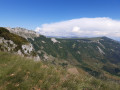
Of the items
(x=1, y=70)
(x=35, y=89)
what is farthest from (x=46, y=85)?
(x=1, y=70)

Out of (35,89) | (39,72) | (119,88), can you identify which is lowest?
(119,88)

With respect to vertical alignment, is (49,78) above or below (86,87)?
above

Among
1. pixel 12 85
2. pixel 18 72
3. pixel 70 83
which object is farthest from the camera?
pixel 18 72

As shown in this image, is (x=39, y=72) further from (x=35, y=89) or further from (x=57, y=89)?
(x=57, y=89)

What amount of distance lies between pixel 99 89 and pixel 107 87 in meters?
0.79

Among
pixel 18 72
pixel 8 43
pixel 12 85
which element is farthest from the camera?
pixel 8 43

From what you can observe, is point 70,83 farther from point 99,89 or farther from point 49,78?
point 99,89

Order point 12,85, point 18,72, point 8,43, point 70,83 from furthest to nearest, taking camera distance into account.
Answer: point 8,43 < point 18,72 < point 70,83 < point 12,85

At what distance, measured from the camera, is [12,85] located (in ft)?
20.4

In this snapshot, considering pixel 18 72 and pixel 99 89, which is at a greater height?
pixel 18 72

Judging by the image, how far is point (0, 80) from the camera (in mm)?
6527

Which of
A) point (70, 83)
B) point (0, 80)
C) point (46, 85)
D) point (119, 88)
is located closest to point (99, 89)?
point (119, 88)

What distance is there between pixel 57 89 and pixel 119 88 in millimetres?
5005

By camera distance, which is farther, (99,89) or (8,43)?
(8,43)
